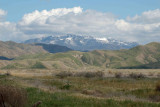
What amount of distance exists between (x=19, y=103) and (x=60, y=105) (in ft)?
14.2

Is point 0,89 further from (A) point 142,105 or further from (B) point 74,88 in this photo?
(B) point 74,88

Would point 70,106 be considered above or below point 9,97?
below

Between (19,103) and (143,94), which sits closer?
(19,103)

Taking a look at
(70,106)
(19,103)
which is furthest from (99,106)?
(19,103)

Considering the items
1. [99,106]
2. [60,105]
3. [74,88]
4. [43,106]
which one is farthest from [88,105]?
[74,88]

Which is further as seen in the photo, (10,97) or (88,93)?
(88,93)

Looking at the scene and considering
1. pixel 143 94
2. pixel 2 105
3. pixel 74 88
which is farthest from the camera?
pixel 74 88

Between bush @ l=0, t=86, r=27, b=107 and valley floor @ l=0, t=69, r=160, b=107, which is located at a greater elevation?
bush @ l=0, t=86, r=27, b=107

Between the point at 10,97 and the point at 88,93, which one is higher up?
the point at 10,97

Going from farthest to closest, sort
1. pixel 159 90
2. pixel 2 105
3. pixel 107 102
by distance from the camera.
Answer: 1. pixel 159 90
2. pixel 107 102
3. pixel 2 105

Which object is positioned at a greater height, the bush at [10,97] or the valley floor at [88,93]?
the bush at [10,97]

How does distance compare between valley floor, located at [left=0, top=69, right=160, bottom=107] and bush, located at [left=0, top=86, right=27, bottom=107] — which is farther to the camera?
valley floor, located at [left=0, top=69, right=160, bottom=107]

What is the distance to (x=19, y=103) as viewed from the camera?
1216cm

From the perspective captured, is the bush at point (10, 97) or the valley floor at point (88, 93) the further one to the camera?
the valley floor at point (88, 93)
